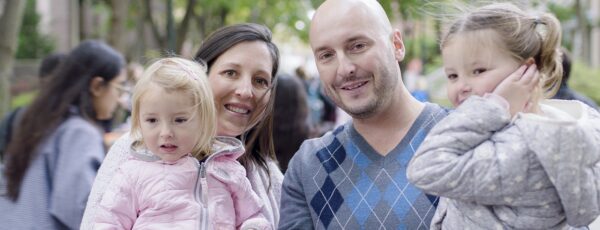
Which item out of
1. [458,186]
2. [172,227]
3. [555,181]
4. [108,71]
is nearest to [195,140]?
[172,227]

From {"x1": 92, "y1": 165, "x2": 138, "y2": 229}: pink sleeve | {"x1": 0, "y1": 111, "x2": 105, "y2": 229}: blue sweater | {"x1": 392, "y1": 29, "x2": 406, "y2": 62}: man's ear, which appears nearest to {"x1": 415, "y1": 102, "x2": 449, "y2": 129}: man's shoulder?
{"x1": 392, "y1": 29, "x2": 406, "y2": 62}: man's ear

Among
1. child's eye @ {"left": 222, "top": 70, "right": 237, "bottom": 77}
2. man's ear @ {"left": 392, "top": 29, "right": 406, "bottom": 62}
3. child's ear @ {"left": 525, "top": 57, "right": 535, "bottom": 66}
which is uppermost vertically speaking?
child's ear @ {"left": 525, "top": 57, "right": 535, "bottom": 66}

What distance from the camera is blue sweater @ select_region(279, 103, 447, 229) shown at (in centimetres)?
273

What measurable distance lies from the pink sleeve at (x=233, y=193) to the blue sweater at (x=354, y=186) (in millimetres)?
175

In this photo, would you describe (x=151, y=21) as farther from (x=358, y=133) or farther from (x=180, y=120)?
(x=358, y=133)

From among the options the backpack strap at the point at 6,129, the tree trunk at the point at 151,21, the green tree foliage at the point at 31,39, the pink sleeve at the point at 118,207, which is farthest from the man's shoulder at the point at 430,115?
the green tree foliage at the point at 31,39

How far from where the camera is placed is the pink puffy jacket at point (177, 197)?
2.91 meters

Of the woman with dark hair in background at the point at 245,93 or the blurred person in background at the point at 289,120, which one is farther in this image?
the blurred person in background at the point at 289,120

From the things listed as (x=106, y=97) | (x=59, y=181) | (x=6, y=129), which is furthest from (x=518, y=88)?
(x=6, y=129)

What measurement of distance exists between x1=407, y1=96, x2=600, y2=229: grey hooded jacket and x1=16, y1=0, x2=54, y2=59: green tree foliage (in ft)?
98.9

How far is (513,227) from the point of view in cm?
230

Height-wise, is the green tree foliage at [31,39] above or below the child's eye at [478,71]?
below

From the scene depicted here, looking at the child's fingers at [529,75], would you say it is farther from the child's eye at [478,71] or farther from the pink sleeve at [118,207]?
the pink sleeve at [118,207]

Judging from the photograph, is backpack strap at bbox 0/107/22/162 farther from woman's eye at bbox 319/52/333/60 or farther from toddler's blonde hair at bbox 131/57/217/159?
woman's eye at bbox 319/52/333/60
